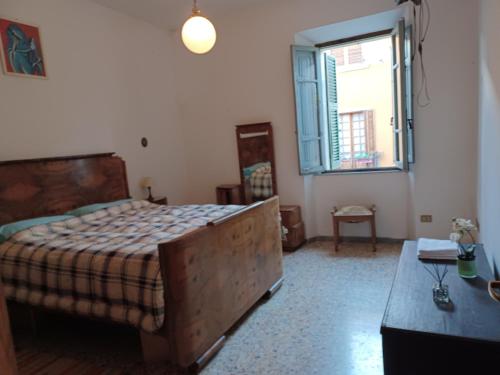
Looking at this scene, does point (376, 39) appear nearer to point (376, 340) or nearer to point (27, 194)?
point (376, 340)

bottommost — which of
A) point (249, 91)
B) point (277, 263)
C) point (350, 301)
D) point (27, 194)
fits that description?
point (350, 301)

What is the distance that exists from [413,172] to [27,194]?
374 cm

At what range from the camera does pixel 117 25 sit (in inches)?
159

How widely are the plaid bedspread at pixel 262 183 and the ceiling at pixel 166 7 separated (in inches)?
79.1

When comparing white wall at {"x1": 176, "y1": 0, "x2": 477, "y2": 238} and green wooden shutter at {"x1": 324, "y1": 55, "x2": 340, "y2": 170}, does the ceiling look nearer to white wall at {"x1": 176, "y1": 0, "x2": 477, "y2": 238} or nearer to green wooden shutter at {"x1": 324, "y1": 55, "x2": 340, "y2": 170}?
white wall at {"x1": 176, "y1": 0, "x2": 477, "y2": 238}

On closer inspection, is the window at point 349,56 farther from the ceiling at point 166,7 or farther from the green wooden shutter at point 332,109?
the ceiling at point 166,7

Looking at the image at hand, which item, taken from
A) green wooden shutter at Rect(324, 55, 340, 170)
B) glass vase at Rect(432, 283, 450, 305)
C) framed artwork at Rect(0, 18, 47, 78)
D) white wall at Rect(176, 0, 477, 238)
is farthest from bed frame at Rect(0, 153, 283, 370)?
green wooden shutter at Rect(324, 55, 340, 170)

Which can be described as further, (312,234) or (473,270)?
(312,234)

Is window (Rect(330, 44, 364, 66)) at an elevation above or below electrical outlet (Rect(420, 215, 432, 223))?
above

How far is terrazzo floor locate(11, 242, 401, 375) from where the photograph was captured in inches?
78.8

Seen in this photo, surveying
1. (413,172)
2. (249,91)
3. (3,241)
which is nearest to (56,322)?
(3,241)

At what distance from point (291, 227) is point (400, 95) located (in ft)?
6.04

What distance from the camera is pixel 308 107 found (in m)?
4.22

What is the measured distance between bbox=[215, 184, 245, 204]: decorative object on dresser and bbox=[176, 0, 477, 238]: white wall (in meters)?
0.22
